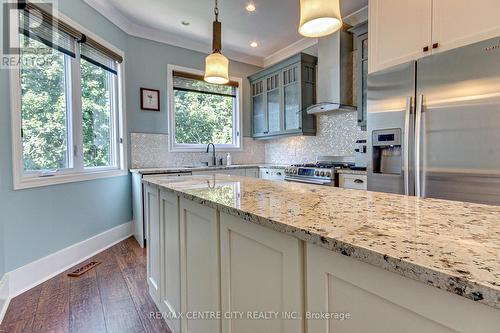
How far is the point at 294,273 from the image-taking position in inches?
29.0

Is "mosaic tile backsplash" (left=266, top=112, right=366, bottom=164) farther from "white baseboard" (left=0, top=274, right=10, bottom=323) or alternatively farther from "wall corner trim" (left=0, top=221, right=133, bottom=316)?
"white baseboard" (left=0, top=274, right=10, bottom=323)

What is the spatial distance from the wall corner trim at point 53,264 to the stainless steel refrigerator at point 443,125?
2.99 meters

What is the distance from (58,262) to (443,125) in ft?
11.2

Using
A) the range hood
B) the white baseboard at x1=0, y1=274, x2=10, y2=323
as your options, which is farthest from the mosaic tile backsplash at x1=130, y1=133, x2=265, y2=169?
the range hood

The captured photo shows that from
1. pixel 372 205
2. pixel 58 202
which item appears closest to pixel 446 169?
pixel 372 205

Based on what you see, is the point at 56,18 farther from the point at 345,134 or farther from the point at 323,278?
the point at 345,134

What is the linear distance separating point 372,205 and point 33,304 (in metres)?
2.44

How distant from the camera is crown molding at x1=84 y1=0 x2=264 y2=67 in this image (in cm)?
309

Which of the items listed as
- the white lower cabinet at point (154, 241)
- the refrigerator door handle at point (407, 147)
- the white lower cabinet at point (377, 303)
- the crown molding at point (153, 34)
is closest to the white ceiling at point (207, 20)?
the crown molding at point (153, 34)

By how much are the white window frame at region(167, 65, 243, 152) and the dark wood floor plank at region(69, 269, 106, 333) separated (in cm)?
212

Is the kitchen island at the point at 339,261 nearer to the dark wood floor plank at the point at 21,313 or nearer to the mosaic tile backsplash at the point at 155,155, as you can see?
the dark wood floor plank at the point at 21,313

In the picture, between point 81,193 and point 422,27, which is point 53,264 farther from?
point 422,27

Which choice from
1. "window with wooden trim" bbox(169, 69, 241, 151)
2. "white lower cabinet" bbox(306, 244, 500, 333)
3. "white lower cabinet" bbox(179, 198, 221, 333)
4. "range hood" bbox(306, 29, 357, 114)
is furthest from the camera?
"window with wooden trim" bbox(169, 69, 241, 151)

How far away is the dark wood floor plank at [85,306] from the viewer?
171 centimetres
